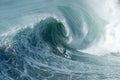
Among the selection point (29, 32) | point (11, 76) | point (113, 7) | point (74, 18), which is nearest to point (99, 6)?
point (113, 7)

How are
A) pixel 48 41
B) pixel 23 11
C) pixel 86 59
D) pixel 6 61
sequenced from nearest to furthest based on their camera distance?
pixel 6 61 → pixel 86 59 → pixel 48 41 → pixel 23 11

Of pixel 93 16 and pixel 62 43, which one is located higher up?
pixel 93 16

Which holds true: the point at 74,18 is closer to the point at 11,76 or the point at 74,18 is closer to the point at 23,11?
the point at 23,11

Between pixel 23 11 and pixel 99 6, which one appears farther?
pixel 99 6

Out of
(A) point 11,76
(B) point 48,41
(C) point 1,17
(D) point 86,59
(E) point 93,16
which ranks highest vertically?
(E) point 93,16

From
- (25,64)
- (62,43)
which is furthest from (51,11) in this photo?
(25,64)

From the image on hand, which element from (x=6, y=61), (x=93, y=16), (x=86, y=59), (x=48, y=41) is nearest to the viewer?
(x=6, y=61)
